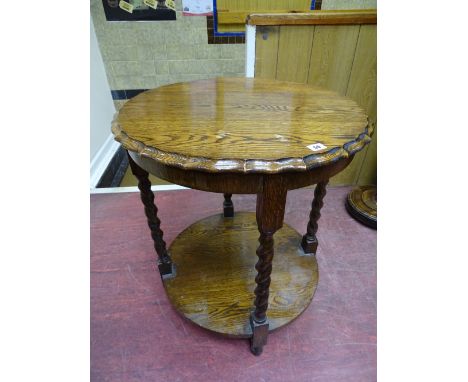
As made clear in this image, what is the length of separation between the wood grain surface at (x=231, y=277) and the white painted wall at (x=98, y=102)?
1172 mm

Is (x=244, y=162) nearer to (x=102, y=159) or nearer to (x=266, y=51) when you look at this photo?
(x=266, y=51)

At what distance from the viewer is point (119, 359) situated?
97 centimetres

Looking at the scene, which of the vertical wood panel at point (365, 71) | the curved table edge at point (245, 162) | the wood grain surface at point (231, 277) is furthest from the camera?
the vertical wood panel at point (365, 71)

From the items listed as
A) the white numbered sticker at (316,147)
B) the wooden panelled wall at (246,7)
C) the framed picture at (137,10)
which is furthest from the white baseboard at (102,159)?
the white numbered sticker at (316,147)

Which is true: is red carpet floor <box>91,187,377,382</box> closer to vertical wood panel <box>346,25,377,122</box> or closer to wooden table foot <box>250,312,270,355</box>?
wooden table foot <box>250,312,270,355</box>

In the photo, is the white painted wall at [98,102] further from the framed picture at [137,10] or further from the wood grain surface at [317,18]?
the wood grain surface at [317,18]

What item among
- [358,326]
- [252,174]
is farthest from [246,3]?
[358,326]

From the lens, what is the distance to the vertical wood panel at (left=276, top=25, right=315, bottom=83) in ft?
4.59

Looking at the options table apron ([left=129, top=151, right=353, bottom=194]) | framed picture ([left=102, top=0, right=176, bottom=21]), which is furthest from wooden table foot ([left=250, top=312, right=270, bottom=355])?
framed picture ([left=102, top=0, right=176, bottom=21])

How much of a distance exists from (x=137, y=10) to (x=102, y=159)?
117 cm

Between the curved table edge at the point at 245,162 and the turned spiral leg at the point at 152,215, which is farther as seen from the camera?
the turned spiral leg at the point at 152,215

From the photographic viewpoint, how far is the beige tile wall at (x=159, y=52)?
2.12m

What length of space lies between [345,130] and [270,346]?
822 mm

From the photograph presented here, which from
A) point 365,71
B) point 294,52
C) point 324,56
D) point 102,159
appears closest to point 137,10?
point 102,159
